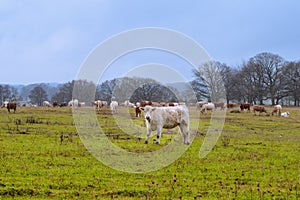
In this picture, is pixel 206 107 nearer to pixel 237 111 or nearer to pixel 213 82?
pixel 213 82

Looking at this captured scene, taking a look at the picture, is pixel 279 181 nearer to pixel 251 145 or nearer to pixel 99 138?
pixel 251 145

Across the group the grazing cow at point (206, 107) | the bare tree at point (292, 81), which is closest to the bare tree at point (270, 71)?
the bare tree at point (292, 81)

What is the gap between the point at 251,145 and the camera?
2098 centimetres

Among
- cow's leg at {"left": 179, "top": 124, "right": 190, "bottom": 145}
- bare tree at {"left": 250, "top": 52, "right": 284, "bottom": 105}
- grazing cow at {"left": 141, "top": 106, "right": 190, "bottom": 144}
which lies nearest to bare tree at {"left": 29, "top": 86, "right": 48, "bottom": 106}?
bare tree at {"left": 250, "top": 52, "right": 284, "bottom": 105}

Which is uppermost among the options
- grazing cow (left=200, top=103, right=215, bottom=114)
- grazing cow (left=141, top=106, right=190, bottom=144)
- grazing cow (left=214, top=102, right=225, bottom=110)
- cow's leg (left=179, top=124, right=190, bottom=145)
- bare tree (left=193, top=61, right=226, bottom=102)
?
bare tree (left=193, top=61, right=226, bottom=102)

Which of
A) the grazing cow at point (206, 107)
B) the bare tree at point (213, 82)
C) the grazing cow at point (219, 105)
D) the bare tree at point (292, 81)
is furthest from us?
the bare tree at point (292, 81)

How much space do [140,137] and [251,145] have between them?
6486mm

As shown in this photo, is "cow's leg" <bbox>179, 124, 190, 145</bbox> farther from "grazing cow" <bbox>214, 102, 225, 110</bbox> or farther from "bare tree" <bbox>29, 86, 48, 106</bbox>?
"bare tree" <bbox>29, 86, 48, 106</bbox>

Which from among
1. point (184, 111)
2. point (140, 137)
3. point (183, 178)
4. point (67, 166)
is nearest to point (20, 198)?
point (67, 166)

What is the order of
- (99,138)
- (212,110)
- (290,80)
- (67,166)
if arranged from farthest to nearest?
(290,80) → (212,110) → (99,138) → (67,166)

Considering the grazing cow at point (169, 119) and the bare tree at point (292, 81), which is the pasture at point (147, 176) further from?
the bare tree at point (292, 81)

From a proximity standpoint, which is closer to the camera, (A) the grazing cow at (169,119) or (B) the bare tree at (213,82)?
(A) the grazing cow at (169,119)

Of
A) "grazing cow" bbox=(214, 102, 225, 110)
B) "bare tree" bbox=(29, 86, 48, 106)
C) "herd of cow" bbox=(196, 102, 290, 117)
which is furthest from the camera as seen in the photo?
"bare tree" bbox=(29, 86, 48, 106)

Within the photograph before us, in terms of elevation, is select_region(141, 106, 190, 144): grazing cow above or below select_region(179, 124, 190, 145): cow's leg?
above
